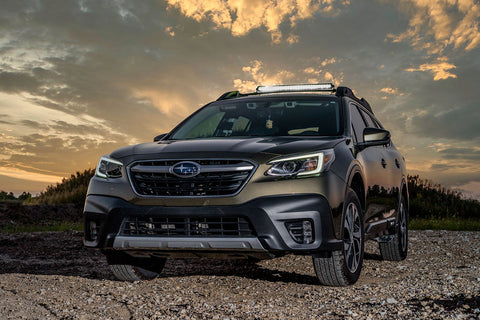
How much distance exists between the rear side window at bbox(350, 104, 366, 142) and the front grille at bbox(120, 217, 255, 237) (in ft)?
6.58

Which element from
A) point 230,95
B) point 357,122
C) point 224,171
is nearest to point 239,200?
point 224,171

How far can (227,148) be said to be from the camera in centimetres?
499

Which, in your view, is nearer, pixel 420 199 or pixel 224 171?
pixel 224 171

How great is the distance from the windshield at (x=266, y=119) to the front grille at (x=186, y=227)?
1.36m

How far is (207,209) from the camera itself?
15.7 ft

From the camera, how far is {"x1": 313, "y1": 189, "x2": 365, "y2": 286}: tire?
509cm

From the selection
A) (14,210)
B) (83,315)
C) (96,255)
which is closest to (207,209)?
(83,315)

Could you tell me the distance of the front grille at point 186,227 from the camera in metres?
4.79

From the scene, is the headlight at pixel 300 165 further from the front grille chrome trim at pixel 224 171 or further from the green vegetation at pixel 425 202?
the green vegetation at pixel 425 202

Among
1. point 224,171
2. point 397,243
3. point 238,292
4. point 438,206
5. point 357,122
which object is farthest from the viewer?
point 438,206

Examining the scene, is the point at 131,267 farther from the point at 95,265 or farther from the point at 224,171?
the point at 95,265

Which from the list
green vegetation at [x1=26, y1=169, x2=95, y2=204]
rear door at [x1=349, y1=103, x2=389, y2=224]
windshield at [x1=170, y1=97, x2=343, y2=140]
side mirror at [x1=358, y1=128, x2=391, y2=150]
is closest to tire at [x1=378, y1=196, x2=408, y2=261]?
rear door at [x1=349, y1=103, x2=389, y2=224]

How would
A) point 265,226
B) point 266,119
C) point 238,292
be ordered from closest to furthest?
point 265,226 < point 238,292 < point 266,119

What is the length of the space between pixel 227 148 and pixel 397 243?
3.87 m
